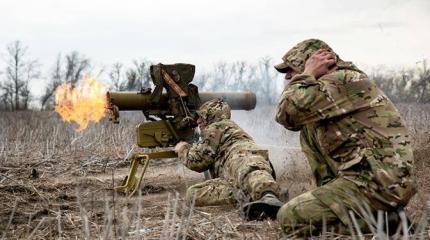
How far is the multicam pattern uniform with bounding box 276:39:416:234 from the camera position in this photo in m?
3.97

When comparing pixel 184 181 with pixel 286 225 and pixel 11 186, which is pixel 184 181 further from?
pixel 286 225

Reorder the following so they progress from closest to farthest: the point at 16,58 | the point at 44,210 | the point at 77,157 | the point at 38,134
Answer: the point at 44,210, the point at 77,157, the point at 38,134, the point at 16,58

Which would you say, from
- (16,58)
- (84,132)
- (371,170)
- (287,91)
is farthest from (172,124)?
(16,58)

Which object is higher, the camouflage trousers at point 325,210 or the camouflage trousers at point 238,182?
the camouflage trousers at point 325,210

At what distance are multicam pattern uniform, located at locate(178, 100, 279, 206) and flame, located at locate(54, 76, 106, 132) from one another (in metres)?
1.26

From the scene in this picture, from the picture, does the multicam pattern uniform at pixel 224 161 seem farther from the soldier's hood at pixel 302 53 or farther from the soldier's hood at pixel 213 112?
the soldier's hood at pixel 302 53

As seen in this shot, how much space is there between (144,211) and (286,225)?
186 centimetres

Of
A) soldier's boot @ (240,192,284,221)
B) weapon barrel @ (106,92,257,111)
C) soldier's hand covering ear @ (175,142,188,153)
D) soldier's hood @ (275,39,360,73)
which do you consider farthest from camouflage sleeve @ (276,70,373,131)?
weapon barrel @ (106,92,257,111)

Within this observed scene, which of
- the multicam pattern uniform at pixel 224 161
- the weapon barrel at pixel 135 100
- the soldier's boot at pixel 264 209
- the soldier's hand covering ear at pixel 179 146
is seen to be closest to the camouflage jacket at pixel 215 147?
the multicam pattern uniform at pixel 224 161

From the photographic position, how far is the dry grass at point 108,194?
12.2 ft

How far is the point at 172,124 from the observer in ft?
22.7

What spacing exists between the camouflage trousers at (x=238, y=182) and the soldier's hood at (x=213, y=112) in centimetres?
Answer: 70

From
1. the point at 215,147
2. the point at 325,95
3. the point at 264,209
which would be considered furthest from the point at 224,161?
the point at 325,95

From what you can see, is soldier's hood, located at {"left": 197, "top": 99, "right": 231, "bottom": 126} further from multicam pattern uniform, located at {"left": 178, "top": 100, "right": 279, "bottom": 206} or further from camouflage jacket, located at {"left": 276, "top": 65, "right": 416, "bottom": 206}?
camouflage jacket, located at {"left": 276, "top": 65, "right": 416, "bottom": 206}
